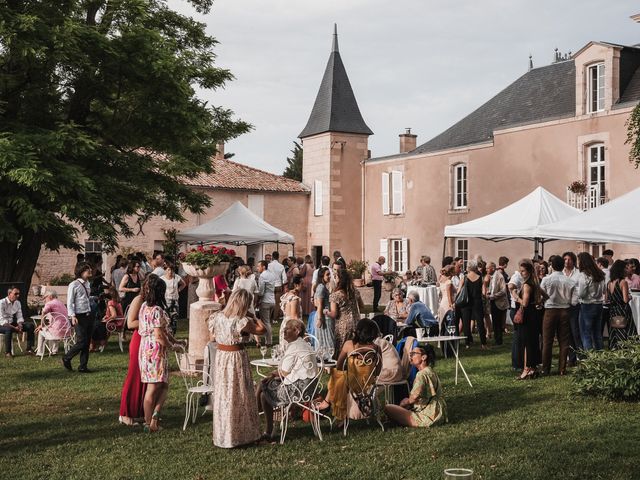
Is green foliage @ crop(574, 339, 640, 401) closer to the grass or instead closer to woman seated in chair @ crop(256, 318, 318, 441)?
the grass

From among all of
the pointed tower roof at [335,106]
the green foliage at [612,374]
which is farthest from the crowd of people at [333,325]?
the pointed tower roof at [335,106]

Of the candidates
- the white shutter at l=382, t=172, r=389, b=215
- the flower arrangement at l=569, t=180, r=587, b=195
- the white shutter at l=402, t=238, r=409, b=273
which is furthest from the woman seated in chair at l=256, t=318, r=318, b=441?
the white shutter at l=382, t=172, r=389, b=215

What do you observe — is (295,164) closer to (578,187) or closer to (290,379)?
(578,187)

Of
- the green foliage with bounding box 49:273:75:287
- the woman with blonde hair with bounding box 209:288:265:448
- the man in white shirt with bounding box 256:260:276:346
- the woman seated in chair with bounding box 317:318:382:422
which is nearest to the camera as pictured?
the woman with blonde hair with bounding box 209:288:265:448

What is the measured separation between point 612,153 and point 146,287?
60.8 feet

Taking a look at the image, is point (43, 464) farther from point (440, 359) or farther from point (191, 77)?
point (191, 77)

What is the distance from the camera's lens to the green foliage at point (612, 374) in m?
8.56

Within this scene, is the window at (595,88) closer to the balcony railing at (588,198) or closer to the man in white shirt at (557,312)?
the balcony railing at (588,198)

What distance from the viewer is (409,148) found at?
35.6 meters

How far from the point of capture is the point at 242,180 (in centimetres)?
3644

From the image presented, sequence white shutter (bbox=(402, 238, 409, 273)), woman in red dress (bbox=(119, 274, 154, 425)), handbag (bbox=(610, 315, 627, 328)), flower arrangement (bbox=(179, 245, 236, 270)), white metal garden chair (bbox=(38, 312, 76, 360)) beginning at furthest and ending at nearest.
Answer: white shutter (bbox=(402, 238, 409, 273)) < white metal garden chair (bbox=(38, 312, 76, 360)) < flower arrangement (bbox=(179, 245, 236, 270)) < handbag (bbox=(610, 315, 627, 328)) < woman in red dress (bbox=(119, 274, 154, 425))

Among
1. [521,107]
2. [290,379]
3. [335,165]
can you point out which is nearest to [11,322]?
[290,379]

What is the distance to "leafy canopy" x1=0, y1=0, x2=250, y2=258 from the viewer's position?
16.4 meters

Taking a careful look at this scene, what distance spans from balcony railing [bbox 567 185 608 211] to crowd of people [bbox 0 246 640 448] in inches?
302
